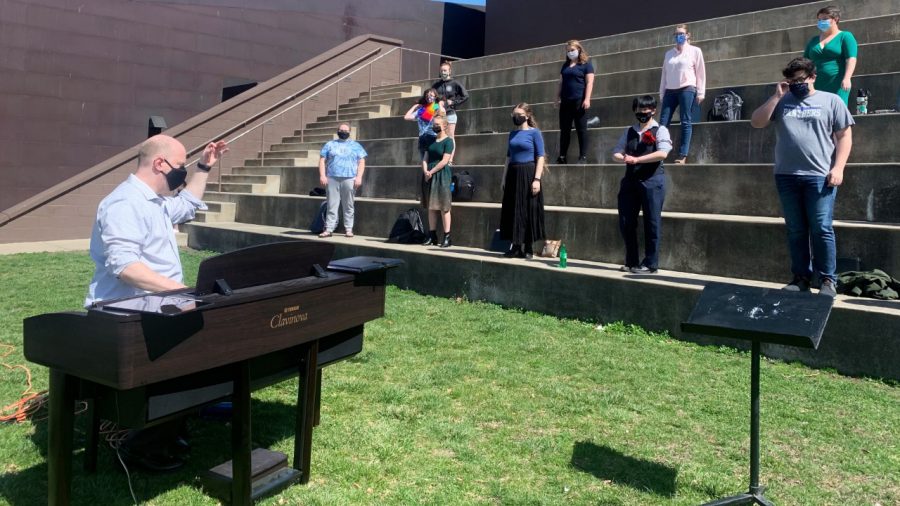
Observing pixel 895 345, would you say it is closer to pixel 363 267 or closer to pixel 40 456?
pixel 363 267

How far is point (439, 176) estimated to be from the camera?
9281 mm

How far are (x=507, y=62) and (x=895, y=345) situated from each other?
39.2 ft

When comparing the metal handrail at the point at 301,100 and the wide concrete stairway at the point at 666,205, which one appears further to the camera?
the metal handrail at the point at 301,100

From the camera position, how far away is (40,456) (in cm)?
375

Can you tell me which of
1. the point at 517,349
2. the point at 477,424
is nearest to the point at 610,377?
the point at 517,349

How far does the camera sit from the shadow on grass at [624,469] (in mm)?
3527

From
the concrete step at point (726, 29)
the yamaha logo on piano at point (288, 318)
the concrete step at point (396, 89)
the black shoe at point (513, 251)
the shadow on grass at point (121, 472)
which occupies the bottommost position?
the shadow on grass at point (121, 472)

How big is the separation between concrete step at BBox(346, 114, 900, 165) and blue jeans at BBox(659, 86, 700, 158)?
0.89ft

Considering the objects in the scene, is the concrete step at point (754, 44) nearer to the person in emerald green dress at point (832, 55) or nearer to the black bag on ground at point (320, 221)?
the person in emerald green dress at point (832, 55)

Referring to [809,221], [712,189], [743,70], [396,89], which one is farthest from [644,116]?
[396,89]

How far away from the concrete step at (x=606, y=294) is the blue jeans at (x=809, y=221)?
0.38m

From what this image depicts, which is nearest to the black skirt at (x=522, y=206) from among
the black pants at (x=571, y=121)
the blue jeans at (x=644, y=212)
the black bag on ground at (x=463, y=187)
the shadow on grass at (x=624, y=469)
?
the blue jeans at (x=644, y=212)

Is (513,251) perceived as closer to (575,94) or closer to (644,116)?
(644,116)

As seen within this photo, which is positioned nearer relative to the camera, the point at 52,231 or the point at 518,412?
the point at 518,412
